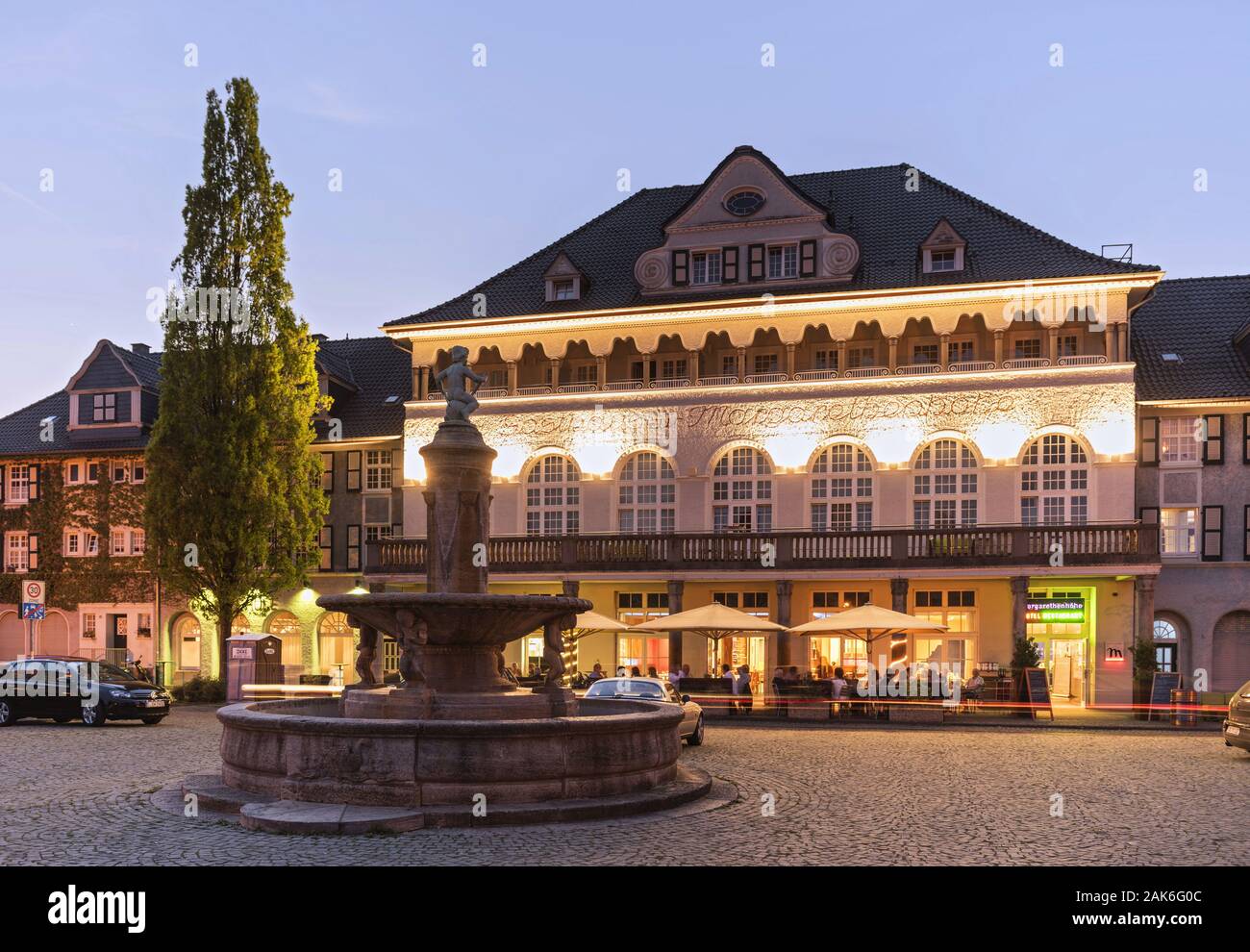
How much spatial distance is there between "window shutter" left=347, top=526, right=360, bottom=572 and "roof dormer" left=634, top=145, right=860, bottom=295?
43.7 feet

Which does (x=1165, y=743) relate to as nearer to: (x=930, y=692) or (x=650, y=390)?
(x=930, y=692)

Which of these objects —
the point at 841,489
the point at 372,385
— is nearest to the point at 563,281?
the point at 372,385

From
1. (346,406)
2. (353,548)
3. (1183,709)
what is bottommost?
(1183,709)

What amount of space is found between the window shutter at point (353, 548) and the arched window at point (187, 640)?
615 cm

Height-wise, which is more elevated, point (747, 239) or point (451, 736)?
point (747, 239)

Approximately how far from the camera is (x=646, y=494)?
134 feet

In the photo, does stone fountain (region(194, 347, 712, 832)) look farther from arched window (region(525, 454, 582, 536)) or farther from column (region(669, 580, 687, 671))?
arched window (region(525, 454, 582, 536))

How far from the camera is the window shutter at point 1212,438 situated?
37.5 m

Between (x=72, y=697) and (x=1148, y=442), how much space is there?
29301 millimetres

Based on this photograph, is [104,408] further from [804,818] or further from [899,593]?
[804,818]

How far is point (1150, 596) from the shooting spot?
114ft

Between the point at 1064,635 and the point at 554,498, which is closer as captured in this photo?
the point at 1064,635

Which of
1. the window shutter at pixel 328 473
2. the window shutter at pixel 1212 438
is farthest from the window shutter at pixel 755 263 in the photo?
the window shutter at pixel 328 473

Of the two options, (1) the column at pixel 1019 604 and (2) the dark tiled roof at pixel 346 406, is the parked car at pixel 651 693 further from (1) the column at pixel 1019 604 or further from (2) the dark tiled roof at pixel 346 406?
(2) the dark tiled roof at pixel 346 406
